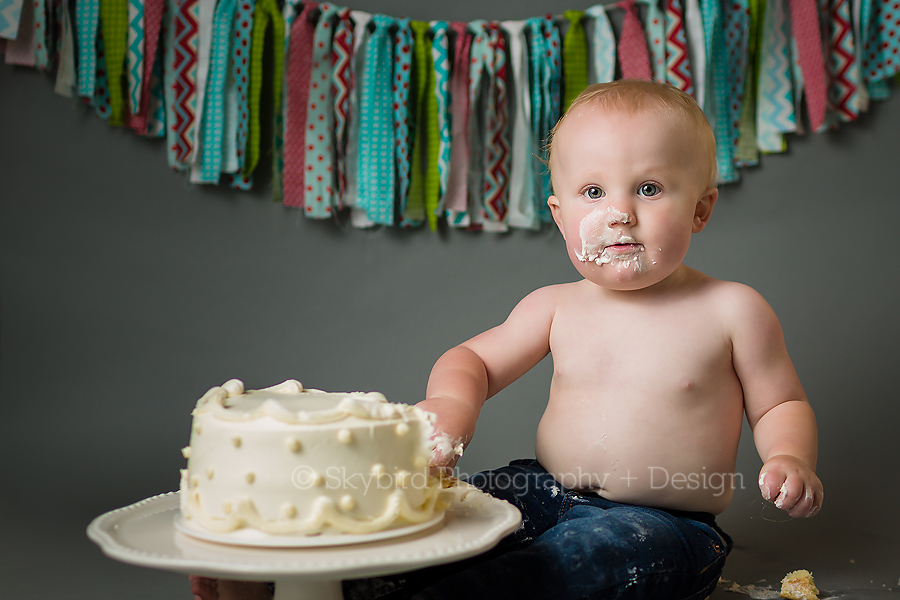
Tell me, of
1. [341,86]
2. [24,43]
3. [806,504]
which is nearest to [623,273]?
[806,504]

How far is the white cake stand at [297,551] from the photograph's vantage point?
0.64 m

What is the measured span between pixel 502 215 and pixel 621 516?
3.76 ft

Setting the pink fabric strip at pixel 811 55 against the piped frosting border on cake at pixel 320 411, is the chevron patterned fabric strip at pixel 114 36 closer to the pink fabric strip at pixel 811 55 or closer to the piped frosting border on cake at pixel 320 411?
the piped frosting border on cake at pixel 320 411

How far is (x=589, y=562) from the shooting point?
92 cm

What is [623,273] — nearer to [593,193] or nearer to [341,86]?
[593,193]

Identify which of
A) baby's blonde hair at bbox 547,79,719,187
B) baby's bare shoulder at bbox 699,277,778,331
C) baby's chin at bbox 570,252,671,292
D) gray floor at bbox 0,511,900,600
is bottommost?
gray floor at bbox 0,511,900,600

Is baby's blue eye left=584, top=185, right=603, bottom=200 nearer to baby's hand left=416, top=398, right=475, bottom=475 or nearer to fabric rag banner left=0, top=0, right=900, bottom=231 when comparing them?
baby's hand left=416, top=398, right=475, bottom=475

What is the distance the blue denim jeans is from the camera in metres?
0.88

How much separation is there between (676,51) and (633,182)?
0.96 m

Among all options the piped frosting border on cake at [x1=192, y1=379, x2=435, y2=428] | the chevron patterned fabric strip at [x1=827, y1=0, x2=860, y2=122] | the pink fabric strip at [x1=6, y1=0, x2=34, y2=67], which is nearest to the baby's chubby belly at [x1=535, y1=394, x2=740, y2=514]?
the piped frosting border on cake at [x1=192, y1=379, x2=435, y2=428]

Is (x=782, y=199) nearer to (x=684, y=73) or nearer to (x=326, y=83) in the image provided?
(x=684, y=73)

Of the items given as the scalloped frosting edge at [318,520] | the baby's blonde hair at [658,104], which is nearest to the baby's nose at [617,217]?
the baby's blonde hair at [658,104]

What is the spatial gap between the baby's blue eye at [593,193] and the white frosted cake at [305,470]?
0.47m

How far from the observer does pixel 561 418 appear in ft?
3.81
